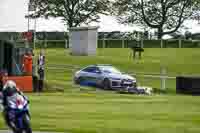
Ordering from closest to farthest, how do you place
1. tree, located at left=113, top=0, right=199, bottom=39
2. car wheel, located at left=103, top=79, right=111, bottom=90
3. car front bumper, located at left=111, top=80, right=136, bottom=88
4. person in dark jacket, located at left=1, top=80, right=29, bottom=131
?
person in dark jacket, located at left=1, top=80, right=29, bottom=131 → car front bumper, located at left=111, top=80, right=136, bottom=88 → car wheel, located at left=103, top=79, right=111, bottom=90 → tree, located at left=113, top=0, right=199, bottom=39

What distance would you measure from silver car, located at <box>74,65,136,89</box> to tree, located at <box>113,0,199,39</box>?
37.3 meters

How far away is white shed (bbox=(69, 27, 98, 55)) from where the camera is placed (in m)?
51.4

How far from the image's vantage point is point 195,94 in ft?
104

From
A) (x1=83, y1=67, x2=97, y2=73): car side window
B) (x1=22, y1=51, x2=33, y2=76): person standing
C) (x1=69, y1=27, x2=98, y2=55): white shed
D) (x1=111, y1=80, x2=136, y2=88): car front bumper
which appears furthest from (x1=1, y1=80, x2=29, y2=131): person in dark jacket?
(x1=69, y1=27, x2=98, y2=55): white shed

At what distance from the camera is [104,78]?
34156 millimetres

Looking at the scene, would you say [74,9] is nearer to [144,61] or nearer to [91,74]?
[144,61]

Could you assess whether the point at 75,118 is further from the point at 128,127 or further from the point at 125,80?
the point at 125,80

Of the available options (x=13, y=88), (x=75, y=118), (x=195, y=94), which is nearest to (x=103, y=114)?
(x=75, y=118)

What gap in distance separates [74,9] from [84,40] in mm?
27973

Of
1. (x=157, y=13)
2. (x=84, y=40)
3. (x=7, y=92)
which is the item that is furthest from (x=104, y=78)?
(x=157, y=13)

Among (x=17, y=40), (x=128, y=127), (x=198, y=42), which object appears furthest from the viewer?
(x=198, y=42)

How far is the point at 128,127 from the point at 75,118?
104 inches

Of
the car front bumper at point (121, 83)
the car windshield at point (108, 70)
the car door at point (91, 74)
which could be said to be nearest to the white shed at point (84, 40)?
the car door at point (91, 74)

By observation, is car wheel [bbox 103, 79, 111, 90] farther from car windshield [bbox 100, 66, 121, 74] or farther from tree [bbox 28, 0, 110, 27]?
tree [bbox 28, 0, 110, 27]
